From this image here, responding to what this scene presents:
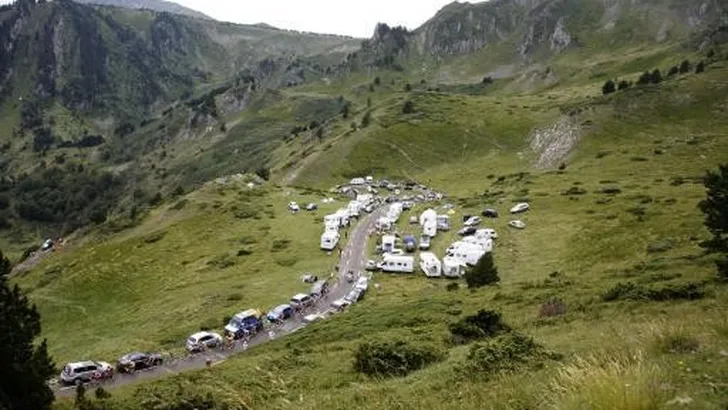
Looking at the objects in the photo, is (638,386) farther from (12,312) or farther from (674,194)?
(674,194)

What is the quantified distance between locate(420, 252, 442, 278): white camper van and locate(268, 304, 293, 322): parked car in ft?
63.3

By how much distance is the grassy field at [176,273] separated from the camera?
244 feet

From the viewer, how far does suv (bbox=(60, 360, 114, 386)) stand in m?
52.8

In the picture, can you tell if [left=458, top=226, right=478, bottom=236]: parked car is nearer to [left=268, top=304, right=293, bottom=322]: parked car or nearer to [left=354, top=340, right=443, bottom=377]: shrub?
[left=268, top=304, right=293, bottom=322]: parked car

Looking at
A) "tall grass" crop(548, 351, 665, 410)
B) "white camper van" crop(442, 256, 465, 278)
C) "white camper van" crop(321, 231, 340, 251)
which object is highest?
"tall grass" crop(548, 351, 665, 410)

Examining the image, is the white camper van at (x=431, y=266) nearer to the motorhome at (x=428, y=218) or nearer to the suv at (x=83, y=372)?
the motorhome at (x=428, y=218)

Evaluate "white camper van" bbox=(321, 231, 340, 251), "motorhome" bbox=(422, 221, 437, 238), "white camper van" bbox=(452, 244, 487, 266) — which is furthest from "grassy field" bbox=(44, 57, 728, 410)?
"motorhome" bbox=(422, 221, 437, 238)

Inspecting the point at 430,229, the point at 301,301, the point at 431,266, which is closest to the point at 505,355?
the point at 301,301

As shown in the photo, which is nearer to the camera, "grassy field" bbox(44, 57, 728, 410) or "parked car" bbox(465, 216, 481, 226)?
"grassy field" bbox(44, 57, 728, 410)

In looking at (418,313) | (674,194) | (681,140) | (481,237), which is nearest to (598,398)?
(418,313)

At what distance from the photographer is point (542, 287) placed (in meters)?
52.7

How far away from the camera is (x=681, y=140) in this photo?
142 m

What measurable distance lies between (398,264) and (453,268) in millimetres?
7517

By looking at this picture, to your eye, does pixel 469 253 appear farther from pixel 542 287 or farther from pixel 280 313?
pixel 542 287
